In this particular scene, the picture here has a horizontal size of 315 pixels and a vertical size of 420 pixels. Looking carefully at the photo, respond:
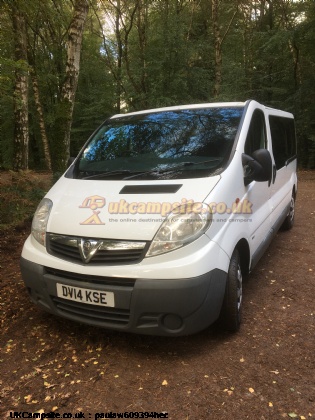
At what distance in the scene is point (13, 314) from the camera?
3.16 metres

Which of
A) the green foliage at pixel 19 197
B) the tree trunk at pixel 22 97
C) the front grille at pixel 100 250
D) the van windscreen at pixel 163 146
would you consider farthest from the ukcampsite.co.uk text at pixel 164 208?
the tree trunk at pixel 22 97

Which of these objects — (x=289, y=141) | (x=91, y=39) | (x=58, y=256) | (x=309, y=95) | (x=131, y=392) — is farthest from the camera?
(x=91, y=39)

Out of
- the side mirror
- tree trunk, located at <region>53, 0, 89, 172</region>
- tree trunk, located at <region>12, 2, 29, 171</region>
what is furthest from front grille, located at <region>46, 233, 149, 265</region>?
tree trunk, located at <region>12, 2, 29, 171</region>

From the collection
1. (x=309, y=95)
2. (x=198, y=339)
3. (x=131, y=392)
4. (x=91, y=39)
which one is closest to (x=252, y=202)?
→ (x=198, y=339)

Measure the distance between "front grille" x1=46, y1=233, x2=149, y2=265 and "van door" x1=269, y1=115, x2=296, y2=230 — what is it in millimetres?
2331

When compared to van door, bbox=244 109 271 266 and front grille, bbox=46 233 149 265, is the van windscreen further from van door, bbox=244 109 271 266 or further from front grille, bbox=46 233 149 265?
front grille, bbox=46 233 149 265

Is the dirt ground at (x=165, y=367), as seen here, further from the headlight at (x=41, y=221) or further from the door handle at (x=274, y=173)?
the door handle at (x=274, y=173)

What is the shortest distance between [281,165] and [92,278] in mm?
3311

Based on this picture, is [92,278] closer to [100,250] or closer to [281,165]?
[100,250]

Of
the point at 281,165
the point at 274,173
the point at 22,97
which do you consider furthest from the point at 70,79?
the point at 274,173

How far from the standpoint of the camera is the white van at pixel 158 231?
88.7 inches

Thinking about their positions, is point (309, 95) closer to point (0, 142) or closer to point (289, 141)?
point (289, 141)

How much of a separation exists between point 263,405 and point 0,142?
23.8 metres

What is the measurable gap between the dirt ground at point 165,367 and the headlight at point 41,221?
87 cm
